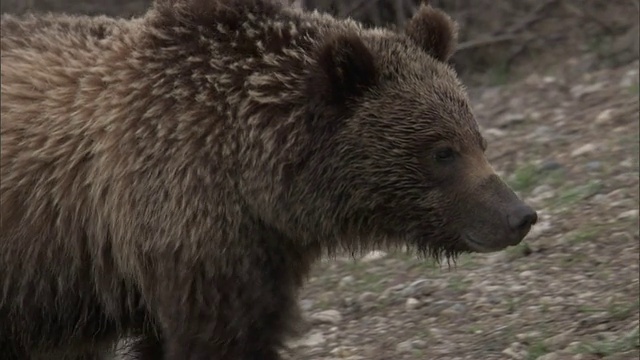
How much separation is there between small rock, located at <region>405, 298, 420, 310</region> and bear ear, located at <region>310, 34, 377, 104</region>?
231 cm

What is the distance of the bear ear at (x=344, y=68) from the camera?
16.5 ft

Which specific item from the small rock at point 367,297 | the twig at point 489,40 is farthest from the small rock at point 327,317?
the twig at point 489,40

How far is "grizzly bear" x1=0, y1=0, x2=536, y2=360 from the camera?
4965mm

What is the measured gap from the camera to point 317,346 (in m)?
6.93

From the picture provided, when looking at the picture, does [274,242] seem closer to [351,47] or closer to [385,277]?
[351,47]

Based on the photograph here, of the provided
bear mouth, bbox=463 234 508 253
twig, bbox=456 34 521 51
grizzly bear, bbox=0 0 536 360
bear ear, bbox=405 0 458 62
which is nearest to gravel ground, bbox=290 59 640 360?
bear mouth, bbox=463 234 508 253

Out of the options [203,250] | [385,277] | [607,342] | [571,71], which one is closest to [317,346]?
[385,277]

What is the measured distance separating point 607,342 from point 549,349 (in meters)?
0.28

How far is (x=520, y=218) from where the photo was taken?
16.7 ft

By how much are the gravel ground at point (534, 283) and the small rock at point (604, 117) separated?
2 centimetres

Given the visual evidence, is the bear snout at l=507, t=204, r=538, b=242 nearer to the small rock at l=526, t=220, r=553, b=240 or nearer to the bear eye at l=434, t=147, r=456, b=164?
the bear eye at l=434, t=147, r=456, b=164

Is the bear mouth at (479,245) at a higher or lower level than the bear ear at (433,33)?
lower

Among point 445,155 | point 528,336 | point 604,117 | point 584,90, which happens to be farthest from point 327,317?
point 584,90

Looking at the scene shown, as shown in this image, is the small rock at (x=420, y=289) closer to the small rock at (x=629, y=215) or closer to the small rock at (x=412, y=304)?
the small rock at (x=412, y=304)
